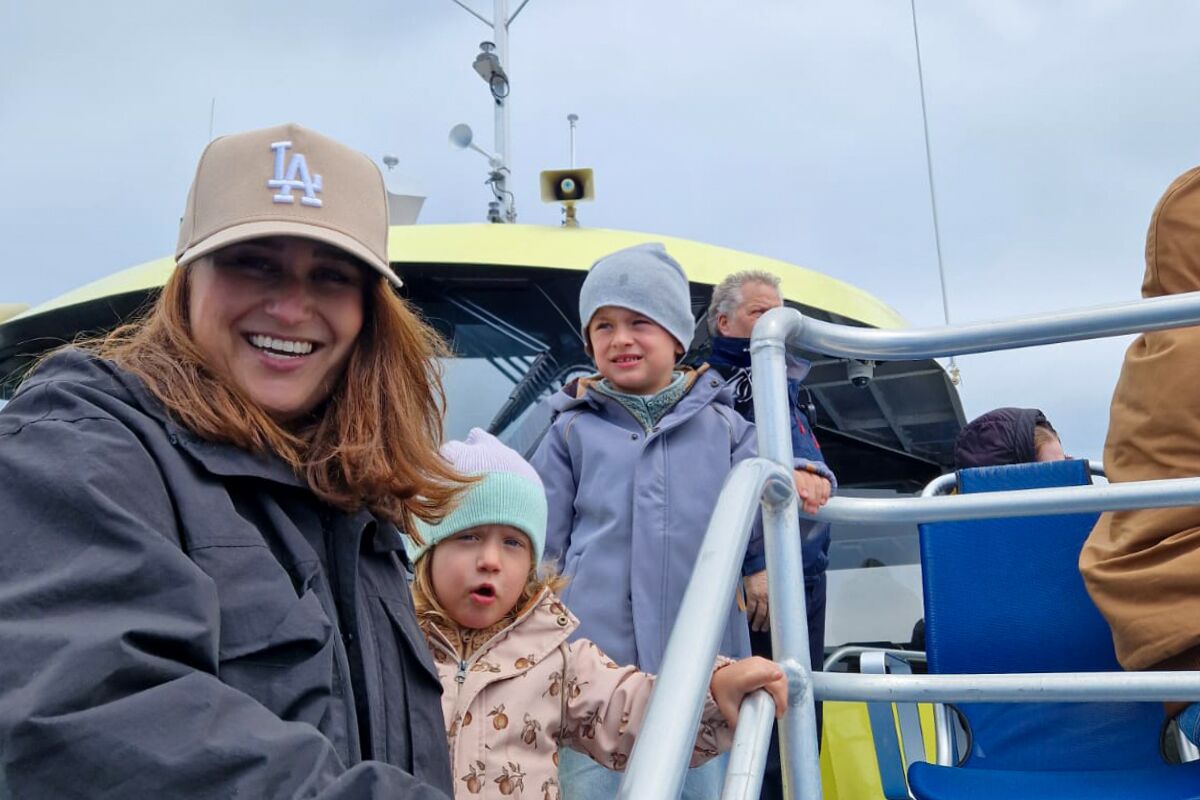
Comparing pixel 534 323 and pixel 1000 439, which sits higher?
pixel 534 323

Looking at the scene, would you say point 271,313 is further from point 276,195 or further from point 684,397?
point 684,397

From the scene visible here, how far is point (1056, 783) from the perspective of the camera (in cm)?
195

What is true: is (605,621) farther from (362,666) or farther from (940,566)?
(362,666)

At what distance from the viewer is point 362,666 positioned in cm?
97

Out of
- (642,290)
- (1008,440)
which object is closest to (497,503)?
(642,290)

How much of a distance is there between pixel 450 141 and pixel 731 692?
5.20 metres

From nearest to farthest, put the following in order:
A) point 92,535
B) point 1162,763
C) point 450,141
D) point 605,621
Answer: point 92,535 → point 1162,763 → point 605,621 → point 450,141

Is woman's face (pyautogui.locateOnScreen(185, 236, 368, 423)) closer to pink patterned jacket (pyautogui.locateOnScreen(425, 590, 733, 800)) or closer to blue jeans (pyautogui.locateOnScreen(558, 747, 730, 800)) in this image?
pink patterned jacket (pyautogui.locateOnScreen(425, 590, 733, 800))

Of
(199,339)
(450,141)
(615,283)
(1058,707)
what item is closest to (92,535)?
(199,339)

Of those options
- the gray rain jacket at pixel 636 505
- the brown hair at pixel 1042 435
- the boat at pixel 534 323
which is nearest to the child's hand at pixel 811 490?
the gray rain jacket at pixel 636 505

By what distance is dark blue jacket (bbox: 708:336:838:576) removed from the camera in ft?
8.69

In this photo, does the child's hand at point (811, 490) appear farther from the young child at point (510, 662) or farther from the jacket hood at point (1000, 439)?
the jacket hood at point (1000, 439)

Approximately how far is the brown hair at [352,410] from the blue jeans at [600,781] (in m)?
0.99

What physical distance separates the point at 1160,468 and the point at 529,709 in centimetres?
113
